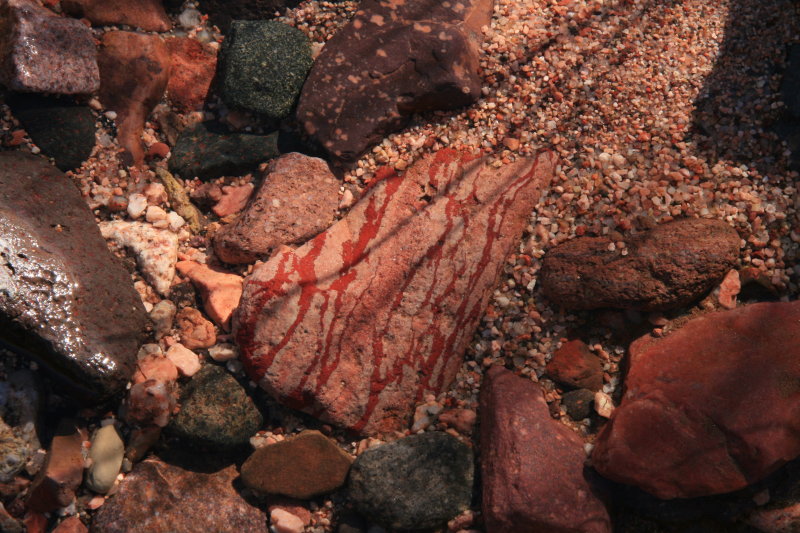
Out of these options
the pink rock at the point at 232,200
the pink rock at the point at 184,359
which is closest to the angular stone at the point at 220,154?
the pink rock at the point at 232,200

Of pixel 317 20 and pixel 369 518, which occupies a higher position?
pixel 317 20

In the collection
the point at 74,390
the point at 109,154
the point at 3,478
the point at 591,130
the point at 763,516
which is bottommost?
the point at 3,478

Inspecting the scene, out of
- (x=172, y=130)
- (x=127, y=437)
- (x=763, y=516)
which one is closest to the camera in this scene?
(x=763, y=516)

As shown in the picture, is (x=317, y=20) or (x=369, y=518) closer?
(x=369, y=518)

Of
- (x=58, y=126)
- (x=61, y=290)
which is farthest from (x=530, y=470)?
(x=58, y=126)

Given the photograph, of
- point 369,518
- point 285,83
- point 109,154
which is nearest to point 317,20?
point 285,83

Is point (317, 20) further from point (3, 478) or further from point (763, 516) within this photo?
point (763, 516)
